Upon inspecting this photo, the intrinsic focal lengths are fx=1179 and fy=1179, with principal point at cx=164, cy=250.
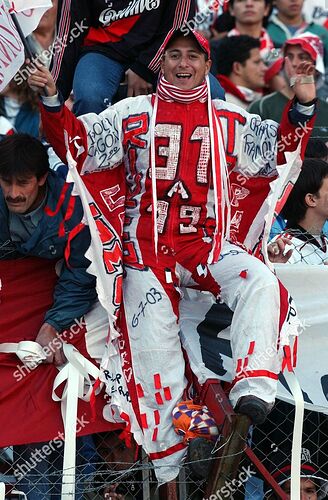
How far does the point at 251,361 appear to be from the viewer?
5145 mm

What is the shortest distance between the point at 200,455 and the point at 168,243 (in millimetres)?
1031

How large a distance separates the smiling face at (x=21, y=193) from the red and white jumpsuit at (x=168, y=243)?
0.79ft

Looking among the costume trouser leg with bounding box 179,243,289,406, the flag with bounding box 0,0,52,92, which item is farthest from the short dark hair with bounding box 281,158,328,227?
the flag with bounding box 0,0,52,92

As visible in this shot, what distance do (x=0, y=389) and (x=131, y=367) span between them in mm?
612

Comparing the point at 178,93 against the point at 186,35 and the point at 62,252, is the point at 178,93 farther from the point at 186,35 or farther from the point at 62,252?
the point at 62,252

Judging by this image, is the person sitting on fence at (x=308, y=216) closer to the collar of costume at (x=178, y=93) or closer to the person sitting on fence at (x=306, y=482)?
the collar of costume at (x=178, y=93)

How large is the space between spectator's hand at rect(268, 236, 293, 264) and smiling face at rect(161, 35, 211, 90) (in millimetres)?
910

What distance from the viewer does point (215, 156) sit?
5.54 metres

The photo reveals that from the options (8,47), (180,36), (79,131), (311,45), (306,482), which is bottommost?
(306,482)

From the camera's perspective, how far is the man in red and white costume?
537 centimetres

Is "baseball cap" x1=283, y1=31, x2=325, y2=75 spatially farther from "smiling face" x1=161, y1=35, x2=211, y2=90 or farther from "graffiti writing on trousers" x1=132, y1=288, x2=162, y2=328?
"graffiti writing on trousers" x1=132, y1=288, x2=162, y2=328

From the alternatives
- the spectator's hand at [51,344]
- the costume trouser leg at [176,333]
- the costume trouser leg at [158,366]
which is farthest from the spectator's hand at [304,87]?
the spectator's hand at [51,344]

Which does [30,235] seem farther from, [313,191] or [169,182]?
[313,191]

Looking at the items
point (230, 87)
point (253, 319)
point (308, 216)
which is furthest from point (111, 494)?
point (230, 87)
